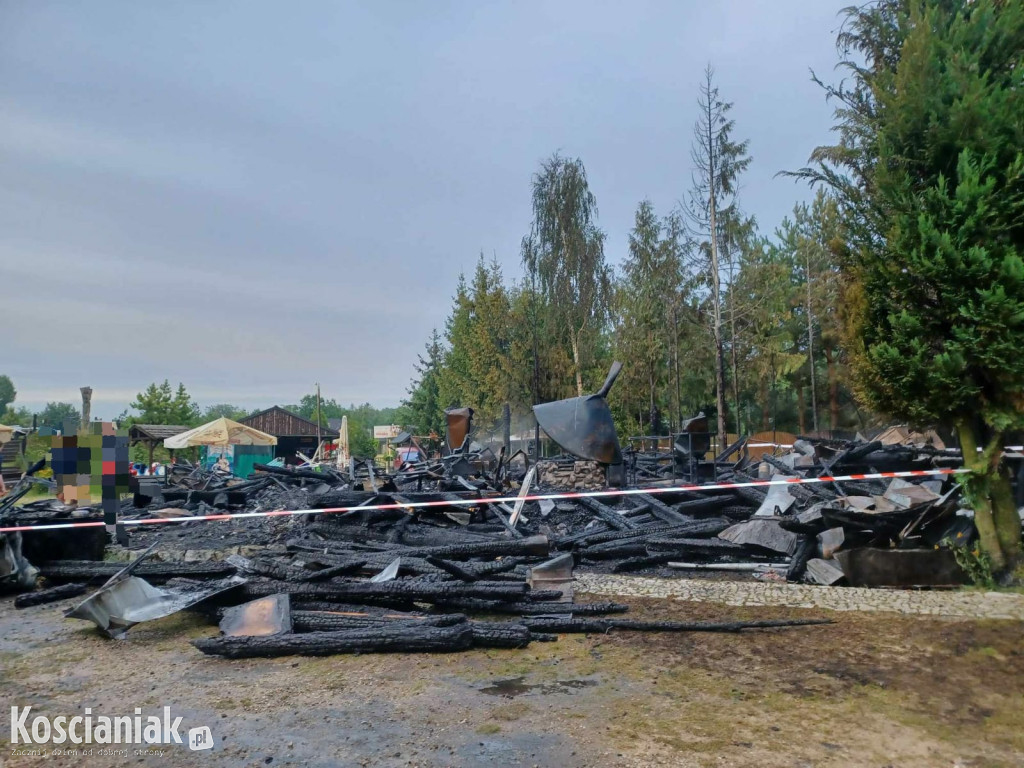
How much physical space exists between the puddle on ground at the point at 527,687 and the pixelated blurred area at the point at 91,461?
6.68 m

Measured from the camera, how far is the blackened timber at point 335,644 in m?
5.48

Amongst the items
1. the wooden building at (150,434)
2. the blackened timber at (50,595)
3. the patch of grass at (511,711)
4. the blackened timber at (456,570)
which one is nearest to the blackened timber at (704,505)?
the blackened timber at (456,570)

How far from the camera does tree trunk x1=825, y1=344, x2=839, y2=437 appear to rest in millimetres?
33094

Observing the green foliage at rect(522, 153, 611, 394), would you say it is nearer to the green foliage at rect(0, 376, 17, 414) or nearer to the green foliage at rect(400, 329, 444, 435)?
the green foliage at rect(400, 329, 444, 435)

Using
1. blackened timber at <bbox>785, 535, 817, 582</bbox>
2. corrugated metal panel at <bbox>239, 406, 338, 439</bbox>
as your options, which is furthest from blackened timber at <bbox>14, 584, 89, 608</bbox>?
corrugated metal panel at <bbox>239, 406, 338, 439</bbox>

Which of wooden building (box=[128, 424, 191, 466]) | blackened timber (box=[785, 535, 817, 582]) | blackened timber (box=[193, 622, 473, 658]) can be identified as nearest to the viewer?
blackened timber (box=[193, 622, 473, 658])

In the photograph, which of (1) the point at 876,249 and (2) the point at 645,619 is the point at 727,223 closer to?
(1) the point at 876,249

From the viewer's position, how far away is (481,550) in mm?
8039

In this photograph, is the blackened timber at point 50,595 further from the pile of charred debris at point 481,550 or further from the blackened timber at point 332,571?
the blackened timber at point 332,571

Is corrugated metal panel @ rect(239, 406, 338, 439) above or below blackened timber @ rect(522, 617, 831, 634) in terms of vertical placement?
above

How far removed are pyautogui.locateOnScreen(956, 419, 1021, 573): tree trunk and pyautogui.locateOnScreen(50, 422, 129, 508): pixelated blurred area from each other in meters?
10.5

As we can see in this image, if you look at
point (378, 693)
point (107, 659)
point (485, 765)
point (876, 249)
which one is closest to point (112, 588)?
point (107, 659)

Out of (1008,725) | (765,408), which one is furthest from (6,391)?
(1008,725)

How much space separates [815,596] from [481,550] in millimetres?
3879
